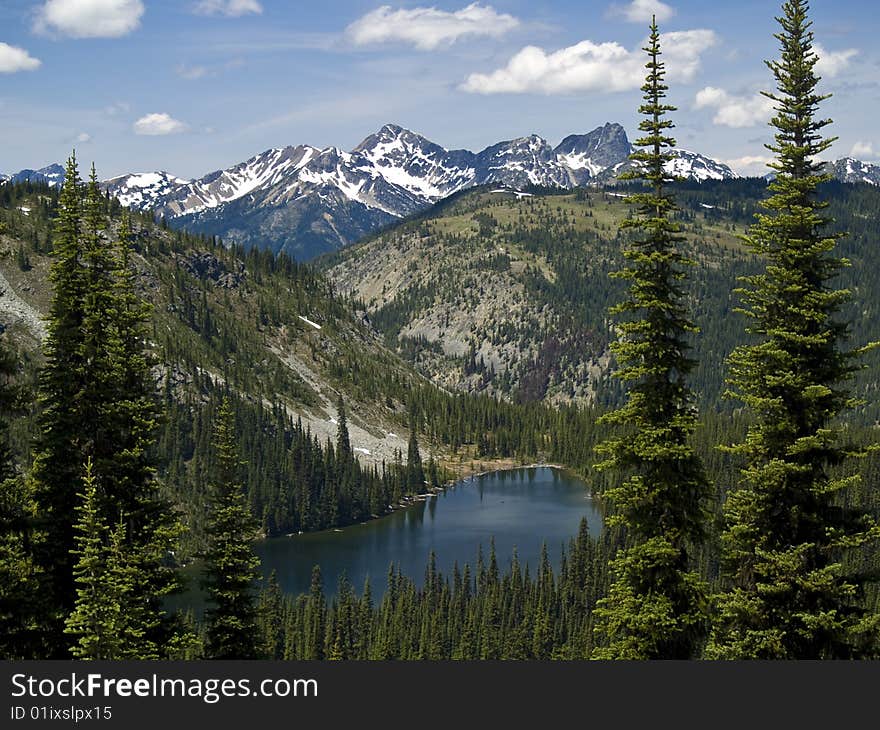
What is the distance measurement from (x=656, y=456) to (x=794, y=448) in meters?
4.23

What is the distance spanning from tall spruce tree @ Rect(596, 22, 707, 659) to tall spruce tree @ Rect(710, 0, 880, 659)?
1.59 m

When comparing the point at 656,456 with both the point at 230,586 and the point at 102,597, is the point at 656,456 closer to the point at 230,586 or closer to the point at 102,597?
the point at 102,597

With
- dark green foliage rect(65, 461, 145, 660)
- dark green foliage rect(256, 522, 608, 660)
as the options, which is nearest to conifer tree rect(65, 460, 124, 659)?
dark green foliage rect(65, 461, 145, 660)

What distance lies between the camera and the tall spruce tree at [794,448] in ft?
85.7

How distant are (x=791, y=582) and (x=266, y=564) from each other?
163520mm

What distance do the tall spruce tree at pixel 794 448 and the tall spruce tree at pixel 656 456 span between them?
5.21 ft

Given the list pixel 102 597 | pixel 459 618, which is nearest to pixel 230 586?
pixel 102 597

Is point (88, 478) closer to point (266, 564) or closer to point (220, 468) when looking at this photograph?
point (220, 468)

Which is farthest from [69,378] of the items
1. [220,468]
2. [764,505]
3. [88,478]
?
[764,505]

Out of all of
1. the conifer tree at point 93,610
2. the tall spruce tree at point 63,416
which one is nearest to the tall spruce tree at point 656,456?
the conifer tree at point 93,610

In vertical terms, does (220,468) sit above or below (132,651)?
above

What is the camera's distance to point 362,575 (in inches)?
6649

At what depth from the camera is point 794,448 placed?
26.3 m

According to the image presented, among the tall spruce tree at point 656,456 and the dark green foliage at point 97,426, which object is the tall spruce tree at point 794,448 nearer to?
the tall spruce tree at point 656,456
